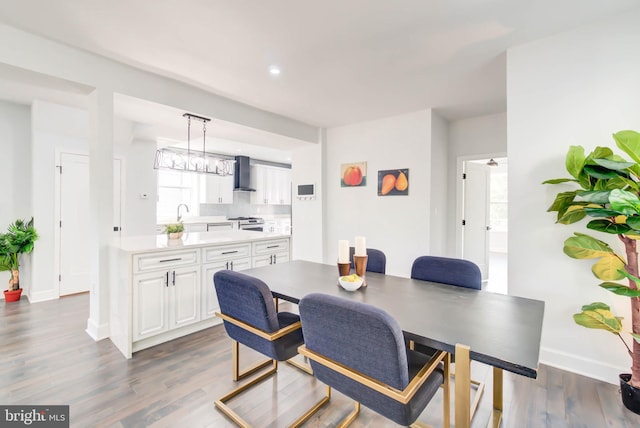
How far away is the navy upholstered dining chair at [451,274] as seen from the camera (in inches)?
77.5

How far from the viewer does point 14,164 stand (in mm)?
3949

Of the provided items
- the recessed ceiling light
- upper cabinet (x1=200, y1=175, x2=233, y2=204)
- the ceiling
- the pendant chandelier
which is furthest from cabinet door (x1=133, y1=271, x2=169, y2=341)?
upper cabinet (x1=200, y1=175, x2=233, y2=204)

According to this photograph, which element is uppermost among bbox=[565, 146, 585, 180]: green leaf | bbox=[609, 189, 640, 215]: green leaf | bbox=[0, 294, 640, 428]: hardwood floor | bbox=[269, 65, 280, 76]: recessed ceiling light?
bbox=[269, 65, 280, 76]: recessed ceiling light

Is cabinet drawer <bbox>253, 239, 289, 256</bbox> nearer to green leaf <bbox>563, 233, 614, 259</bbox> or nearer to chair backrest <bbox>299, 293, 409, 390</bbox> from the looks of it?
chair backrest <bbox>299, 293, 409, 390</bbox>

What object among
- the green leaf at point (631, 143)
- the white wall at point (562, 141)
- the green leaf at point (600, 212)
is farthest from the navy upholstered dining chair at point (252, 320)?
the green leaf at point (631, 143)


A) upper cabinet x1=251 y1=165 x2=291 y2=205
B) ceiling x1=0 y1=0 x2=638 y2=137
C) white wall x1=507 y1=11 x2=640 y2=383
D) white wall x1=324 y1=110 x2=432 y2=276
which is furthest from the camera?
upper cabinet x1=251 y1=165 x2=291 y2=205

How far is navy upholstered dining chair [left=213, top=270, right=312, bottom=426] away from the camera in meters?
1.61

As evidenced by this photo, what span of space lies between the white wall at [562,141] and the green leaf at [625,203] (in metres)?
0.75

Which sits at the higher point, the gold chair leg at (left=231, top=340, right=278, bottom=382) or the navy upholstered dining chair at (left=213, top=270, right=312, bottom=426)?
the navy upholstered dining chair at (left=213, top=270, right=312, bottom=426)

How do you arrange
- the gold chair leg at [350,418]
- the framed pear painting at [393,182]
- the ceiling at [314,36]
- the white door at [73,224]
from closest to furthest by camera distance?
the gold chair leg at [350,418] → the ceiling at [314,36] → the white door at [73,224] → the framed pear painting at [393,182]

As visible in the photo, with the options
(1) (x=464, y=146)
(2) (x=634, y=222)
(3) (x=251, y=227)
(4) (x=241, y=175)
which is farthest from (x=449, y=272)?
(4) (x=241, y=175)

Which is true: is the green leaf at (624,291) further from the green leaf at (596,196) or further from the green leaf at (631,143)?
the green leaf at (631,143)

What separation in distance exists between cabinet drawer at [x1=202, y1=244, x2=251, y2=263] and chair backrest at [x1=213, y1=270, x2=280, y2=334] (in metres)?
1.32

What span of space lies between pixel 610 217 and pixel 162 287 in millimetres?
3473
